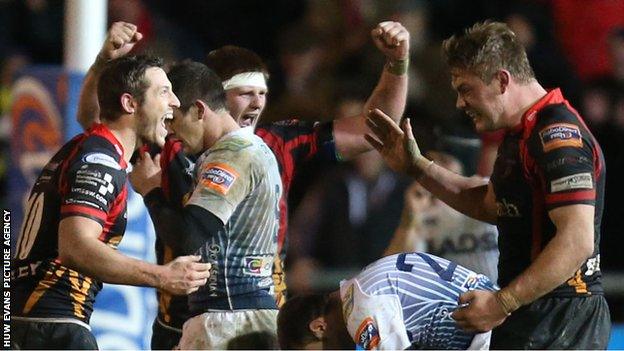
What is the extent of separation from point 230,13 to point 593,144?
7.05 meters

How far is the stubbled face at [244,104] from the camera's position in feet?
21.3

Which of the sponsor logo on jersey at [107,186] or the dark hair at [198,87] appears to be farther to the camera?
the dark hair at [198,87]

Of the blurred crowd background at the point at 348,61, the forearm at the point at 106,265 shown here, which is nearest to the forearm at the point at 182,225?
the forearm at the point at 106,265

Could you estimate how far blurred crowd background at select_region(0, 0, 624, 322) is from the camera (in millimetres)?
10094

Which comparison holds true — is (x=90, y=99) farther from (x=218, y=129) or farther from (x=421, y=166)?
(x=421, y=166)

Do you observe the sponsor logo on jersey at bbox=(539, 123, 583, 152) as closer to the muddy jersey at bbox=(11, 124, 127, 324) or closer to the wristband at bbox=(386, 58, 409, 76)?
the wristband at bbox=(386, 58, 409, 76)

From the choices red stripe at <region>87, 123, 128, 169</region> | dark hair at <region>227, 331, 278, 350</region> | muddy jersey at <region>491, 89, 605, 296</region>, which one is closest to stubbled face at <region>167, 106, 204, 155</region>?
red stripe at <region>87, 123, 128, 169</region>

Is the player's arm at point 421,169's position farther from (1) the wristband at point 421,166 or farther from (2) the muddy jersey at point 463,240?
(2) the muddy jersey at point 463,240

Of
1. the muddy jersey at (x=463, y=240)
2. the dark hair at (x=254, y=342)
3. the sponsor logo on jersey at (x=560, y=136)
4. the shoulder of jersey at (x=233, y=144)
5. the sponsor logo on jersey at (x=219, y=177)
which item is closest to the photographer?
the sponsor logo on jersey at (x=560, y=136)

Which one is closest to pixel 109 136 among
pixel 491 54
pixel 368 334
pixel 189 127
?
pixel 189 127

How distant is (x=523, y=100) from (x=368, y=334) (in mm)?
1085

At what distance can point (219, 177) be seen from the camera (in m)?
5.61

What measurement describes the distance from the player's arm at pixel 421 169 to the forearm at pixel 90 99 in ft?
4.30

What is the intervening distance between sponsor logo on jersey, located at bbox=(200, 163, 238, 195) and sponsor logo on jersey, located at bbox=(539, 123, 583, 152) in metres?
1.19
